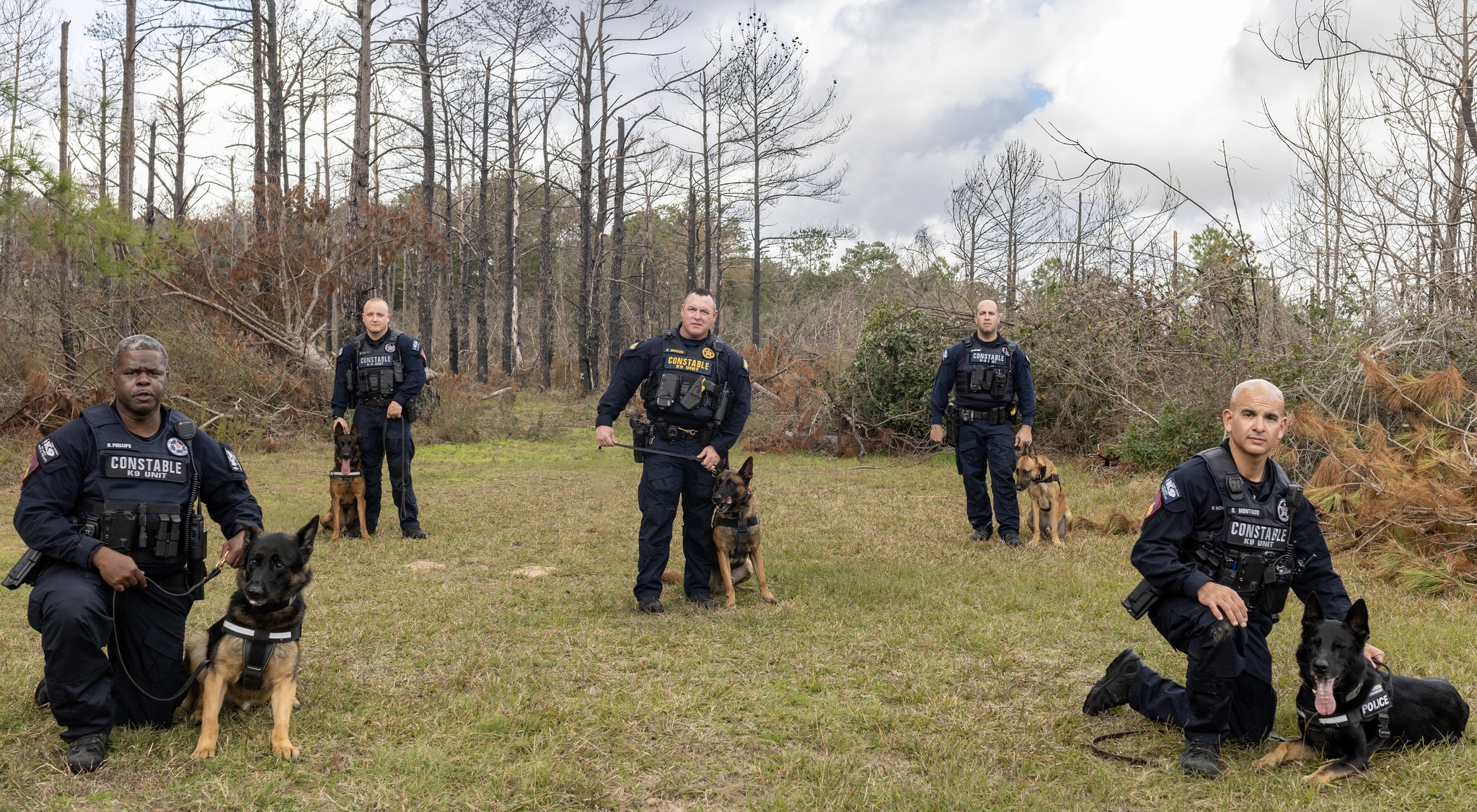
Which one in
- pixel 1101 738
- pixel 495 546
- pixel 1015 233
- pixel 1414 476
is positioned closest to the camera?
pixel 1101 738

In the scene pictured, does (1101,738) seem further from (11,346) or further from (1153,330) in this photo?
(11,346)

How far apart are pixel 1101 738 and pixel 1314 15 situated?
8793mm

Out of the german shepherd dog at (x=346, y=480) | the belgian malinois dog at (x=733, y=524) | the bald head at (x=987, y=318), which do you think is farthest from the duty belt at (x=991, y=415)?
the german shepherd dog at (x=346, y=480)

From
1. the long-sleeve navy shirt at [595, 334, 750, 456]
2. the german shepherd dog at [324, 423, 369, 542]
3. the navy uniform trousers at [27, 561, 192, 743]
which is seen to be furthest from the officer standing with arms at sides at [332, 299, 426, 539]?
the navy uniform trousers at [27, 561, 192, 743]

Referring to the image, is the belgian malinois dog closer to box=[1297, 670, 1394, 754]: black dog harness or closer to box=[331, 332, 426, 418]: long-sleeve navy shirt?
box=[1297, 670, 1394, 754]: black dog harness

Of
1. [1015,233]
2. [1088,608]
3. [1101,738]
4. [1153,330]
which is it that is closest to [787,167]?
[1015,233]

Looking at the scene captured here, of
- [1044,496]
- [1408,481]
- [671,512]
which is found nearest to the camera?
[671,512]

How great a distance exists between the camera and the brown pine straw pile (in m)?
6.52

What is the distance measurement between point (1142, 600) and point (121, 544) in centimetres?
381

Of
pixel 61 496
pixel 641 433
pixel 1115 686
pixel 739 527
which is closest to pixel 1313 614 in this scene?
pixel 1115 686

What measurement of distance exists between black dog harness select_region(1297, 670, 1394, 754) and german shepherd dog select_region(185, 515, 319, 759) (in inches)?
144

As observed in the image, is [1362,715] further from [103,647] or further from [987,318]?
[987,318]

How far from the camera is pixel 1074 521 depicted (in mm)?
9133

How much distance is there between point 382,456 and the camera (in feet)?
28.5
